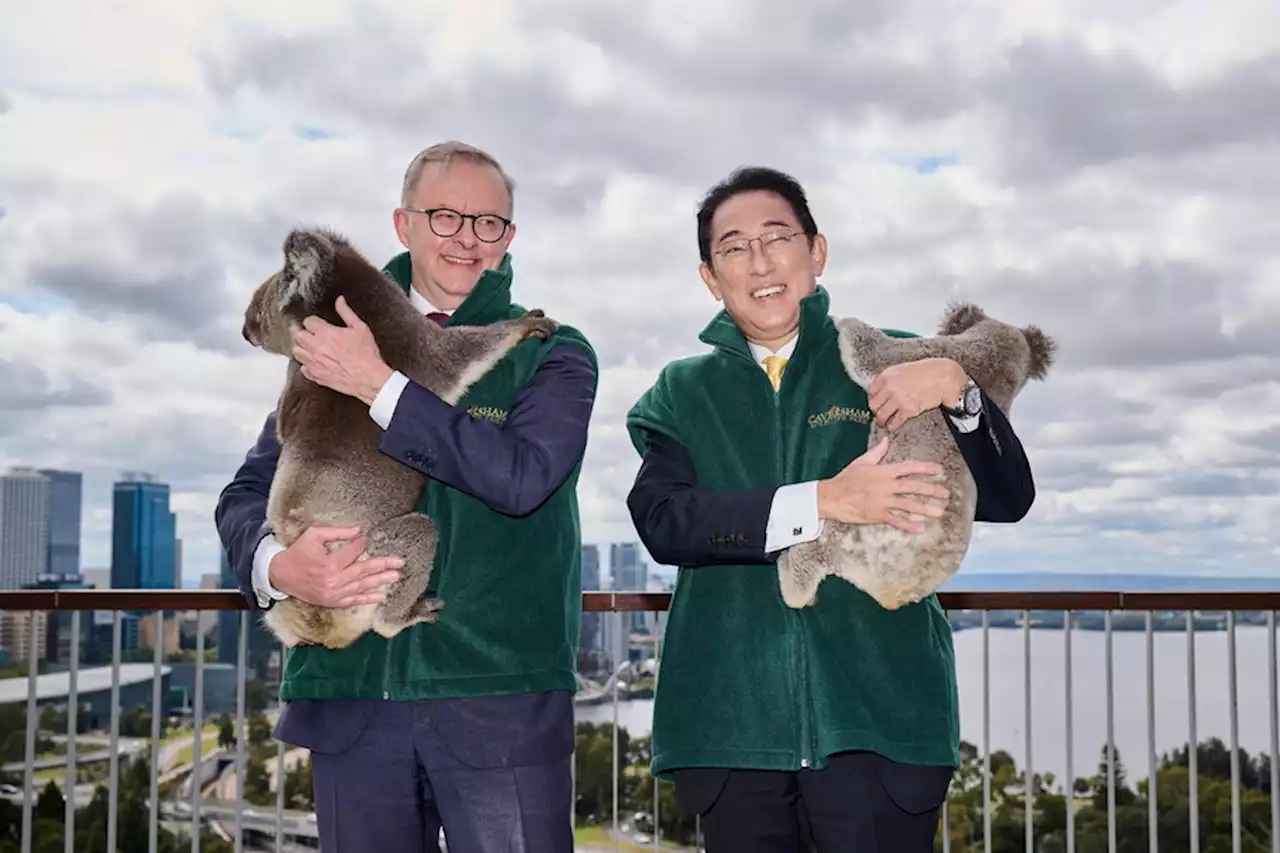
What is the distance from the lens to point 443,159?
69.4 inches

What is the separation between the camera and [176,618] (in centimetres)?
350

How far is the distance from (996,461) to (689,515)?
480mm

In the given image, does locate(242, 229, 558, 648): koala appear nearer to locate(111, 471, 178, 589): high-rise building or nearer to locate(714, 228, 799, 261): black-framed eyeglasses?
locate(714, 228, 799, 261): black-framed eyeglasses

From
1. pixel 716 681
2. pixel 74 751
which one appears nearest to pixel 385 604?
pixel 716 681

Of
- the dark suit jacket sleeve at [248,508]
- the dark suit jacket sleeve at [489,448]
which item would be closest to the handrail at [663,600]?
the dark suit jacket sleeve at [248,508]

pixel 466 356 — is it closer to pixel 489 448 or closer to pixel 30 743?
pixel 489 448

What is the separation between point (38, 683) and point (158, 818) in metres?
0.60

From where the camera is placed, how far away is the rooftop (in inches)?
137

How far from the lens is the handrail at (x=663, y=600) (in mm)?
3305

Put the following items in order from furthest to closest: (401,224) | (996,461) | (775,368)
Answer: (401,224)
(775,368)
(996,461)

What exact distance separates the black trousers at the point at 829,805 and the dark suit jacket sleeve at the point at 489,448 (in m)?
0.49

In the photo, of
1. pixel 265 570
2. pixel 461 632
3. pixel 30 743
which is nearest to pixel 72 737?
pixel 30 743

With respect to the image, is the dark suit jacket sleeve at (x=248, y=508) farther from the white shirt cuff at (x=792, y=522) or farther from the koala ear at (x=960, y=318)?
the koala ear at (x=960, y=318)

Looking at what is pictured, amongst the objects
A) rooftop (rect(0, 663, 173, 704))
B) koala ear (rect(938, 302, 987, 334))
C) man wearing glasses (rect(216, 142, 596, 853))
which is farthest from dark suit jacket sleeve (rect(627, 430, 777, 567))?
rooftop (rect(0, 663, 173, 704))
